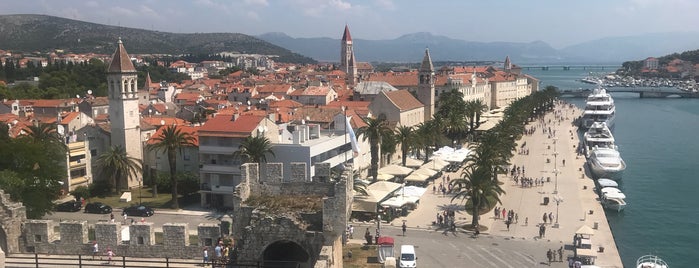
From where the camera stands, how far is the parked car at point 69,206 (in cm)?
4647

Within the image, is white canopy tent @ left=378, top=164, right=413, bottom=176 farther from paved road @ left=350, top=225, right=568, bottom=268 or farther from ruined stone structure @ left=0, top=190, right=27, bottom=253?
ruined stone structure @ left=0, top=190, right=27, bottom=253

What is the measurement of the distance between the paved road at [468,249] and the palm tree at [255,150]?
911 cm

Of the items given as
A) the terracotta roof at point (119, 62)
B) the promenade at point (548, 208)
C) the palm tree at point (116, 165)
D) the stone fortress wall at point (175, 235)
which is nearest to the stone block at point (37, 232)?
the stone fortress wall at point (175, 235)

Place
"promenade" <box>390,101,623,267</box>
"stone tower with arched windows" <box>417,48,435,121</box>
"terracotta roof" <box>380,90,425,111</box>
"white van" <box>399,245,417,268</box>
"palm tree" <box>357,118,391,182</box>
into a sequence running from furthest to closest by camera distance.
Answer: "stone tower with arched windows" <box>417,48,435,121</box>, "terracotta roof" <box>380,90,425,111</box>, "palm tree" <box>357,118,391,182</box>, "promenade" <box>390,101,623,267</box>, "white van" <box>399,245,417,268</box>

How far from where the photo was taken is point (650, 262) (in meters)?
35.2

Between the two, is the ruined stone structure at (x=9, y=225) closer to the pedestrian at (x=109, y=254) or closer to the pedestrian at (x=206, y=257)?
the pedestrian at (x=109, y=254)

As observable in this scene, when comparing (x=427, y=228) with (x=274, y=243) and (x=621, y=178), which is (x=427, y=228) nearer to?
Result: (x=274, y=243)

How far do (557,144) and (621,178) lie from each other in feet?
75.5

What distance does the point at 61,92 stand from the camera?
110812 mm

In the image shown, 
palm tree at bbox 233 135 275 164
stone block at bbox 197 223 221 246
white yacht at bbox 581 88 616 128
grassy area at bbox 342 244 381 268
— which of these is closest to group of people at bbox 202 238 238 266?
stone block at bbox 197 223 221 246

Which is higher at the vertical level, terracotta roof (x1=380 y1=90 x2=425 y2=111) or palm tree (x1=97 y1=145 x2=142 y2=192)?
terracotta roof (x1=380 y1=90 x2=425 y2=111)

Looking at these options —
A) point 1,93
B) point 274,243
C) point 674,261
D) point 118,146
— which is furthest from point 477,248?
point 1,93

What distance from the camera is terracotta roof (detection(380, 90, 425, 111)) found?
8431 centimetres

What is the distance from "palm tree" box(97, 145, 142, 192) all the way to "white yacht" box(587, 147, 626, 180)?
158ft
